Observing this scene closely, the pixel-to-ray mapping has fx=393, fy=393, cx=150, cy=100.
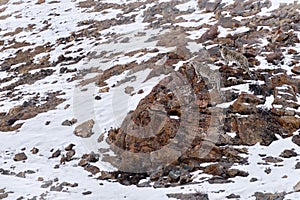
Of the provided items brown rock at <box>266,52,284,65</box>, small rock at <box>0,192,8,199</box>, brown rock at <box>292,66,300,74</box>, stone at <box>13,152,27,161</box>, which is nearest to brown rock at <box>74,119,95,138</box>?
stone at <box>13,152,27,161</box>

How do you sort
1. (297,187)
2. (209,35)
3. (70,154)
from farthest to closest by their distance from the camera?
(209,35)
(70,154)
(297,187)

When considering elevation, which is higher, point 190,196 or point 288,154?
point 288,154

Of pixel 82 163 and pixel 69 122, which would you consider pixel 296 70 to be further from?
pixel 69 122

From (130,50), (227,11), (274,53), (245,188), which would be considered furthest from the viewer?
(227,11)

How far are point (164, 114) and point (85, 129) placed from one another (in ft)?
8.07

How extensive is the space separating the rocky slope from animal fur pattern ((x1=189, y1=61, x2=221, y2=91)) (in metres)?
0.07

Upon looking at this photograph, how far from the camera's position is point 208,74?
1080 centimetres

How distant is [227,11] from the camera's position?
1658cm

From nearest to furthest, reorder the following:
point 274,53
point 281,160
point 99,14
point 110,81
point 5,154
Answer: point 281,160
point 5,154
point 274,53
point 110,81
point 99,14

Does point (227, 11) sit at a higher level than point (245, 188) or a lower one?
higher

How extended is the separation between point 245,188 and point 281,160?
4.16 ft

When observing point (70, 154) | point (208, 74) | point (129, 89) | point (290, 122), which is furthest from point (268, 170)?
point (129, 89)

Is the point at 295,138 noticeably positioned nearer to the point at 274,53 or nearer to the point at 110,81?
the point at 274,53

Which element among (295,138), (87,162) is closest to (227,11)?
(295,138)
